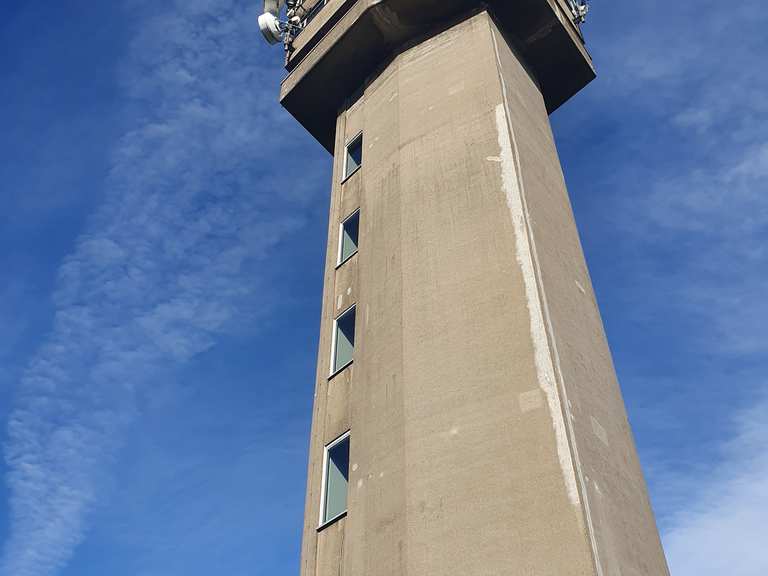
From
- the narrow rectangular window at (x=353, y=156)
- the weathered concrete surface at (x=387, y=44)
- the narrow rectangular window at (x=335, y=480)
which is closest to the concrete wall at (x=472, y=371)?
the narrow rectangular window at (x=335, y=480)

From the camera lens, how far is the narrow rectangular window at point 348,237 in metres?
16.1

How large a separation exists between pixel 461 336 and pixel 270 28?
1320 centimetres

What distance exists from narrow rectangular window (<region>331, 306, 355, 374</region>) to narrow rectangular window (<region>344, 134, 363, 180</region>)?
4.60m

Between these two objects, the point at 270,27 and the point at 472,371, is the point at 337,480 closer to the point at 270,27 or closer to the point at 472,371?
the point at 472,371

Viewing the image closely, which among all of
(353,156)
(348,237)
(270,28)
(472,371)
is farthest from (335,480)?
(270,28)

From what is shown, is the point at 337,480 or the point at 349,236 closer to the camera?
the point at 337,480

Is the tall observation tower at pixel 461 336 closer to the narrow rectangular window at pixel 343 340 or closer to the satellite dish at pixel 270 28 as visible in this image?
the narrow rectangular window at pixel 343 340

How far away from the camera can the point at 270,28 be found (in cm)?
2073

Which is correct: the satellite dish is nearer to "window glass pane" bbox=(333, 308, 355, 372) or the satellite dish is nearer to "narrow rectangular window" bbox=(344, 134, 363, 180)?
"narrow rectangular window" bbox=(344, 134, 363, 180)

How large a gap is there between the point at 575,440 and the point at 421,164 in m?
7.08

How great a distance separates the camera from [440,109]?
1555 cm

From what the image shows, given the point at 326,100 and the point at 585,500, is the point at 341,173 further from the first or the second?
the point at 585,500

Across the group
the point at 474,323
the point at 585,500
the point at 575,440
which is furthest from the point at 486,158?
the point at 585,500

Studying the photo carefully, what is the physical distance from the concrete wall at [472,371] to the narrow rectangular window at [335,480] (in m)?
0.16
